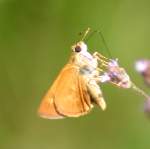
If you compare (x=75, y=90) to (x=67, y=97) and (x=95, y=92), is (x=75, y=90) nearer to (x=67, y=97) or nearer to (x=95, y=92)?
(x=67, y=97)

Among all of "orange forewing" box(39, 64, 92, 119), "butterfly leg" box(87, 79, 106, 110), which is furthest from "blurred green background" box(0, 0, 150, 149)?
"butterfly leg" box(87, 79, 106, 110)

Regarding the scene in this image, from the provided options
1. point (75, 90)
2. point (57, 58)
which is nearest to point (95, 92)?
point (75, 90)

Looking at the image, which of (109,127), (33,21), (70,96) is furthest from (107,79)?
(33,21)

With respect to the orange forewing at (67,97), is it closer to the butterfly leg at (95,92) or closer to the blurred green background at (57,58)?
the butterfly leg at (95,92)

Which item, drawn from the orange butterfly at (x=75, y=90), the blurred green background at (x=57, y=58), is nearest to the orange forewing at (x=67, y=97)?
the orange butterfly at (x=75, y=90)

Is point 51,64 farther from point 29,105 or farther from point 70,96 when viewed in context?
point 70,96

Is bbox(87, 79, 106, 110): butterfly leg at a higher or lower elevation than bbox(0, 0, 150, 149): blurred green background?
lower

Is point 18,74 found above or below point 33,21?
below

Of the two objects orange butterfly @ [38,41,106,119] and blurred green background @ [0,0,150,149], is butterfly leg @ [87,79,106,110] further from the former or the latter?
blurred green background @ [0,0,150,149]
